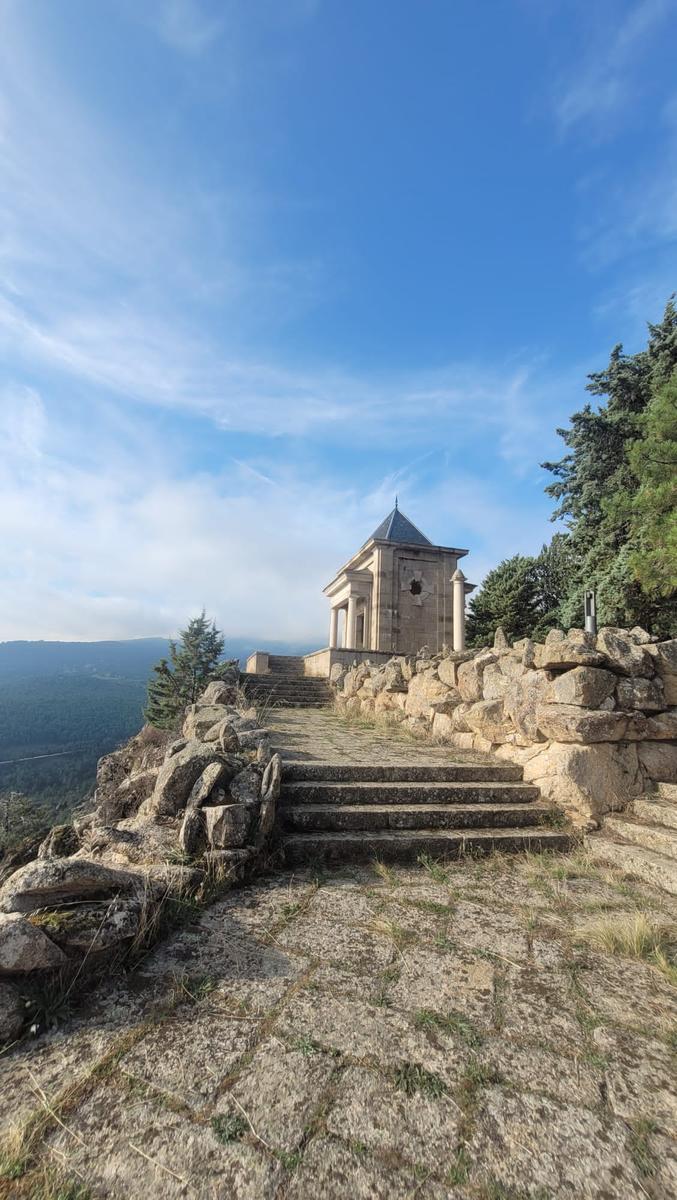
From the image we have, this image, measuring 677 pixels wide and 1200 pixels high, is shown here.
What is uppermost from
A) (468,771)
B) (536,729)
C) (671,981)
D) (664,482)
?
(664,482)

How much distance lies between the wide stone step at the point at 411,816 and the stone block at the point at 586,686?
35.8 inches

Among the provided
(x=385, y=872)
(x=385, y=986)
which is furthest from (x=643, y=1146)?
(x=385, y=872)

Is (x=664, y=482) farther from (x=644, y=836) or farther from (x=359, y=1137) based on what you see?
(x=359, y=1137)

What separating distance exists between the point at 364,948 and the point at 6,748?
327 ft

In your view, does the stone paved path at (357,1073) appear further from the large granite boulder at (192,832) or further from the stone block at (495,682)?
the stone block at (495,682)

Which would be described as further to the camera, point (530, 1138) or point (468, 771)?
point (468, 771)

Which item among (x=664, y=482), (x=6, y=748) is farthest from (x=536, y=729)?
(x=6, y=748)

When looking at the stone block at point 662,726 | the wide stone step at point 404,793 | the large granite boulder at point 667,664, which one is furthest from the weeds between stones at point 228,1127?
the large granite boulder at point 667,664

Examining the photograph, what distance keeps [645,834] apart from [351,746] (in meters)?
3.06

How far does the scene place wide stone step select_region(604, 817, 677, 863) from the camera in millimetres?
3320

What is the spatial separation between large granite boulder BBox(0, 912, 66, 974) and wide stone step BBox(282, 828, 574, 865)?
5.49ft

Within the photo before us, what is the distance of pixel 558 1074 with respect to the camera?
1562mm

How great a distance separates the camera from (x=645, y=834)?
3.50m

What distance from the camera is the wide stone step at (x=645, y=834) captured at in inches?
131
